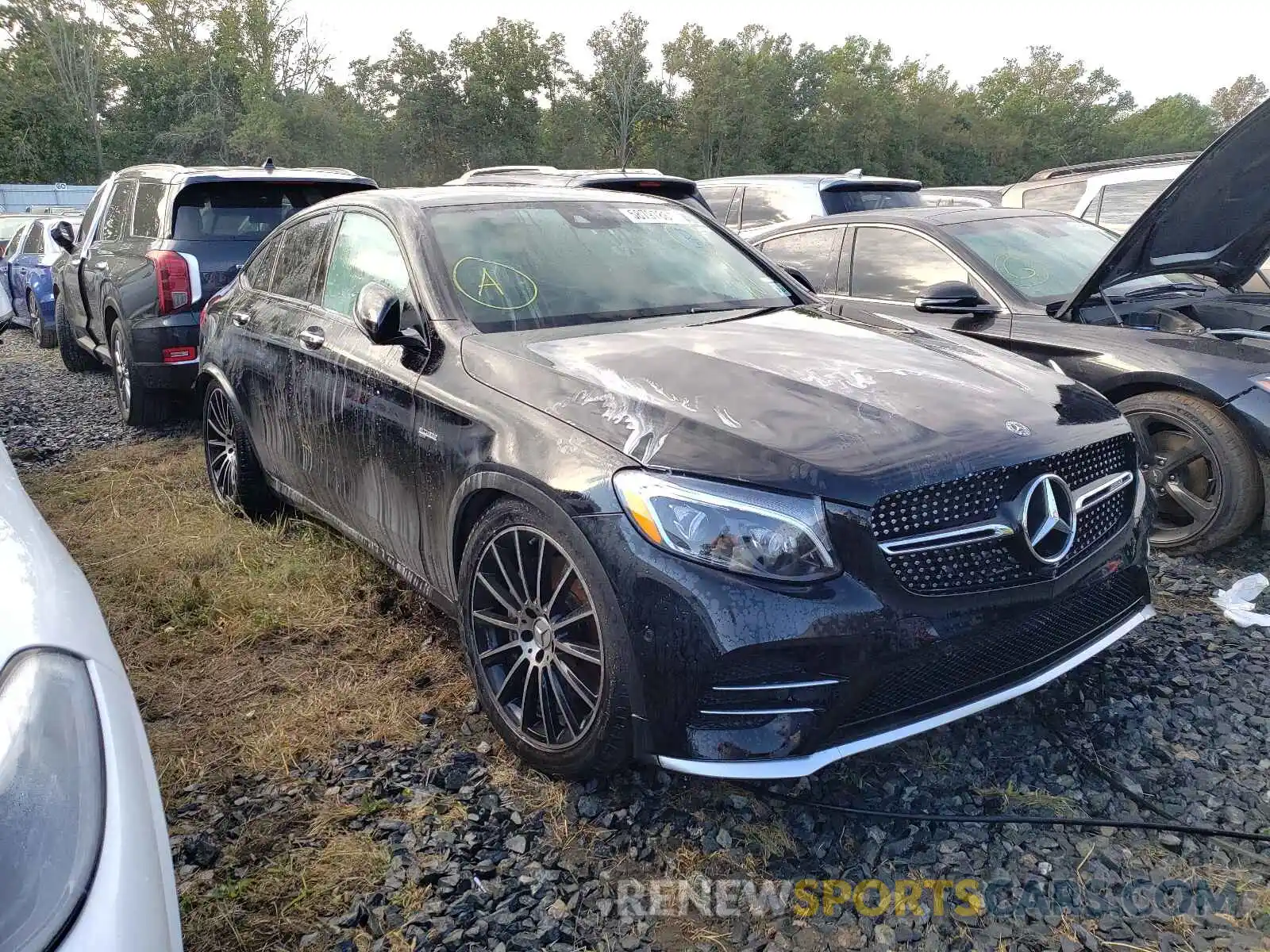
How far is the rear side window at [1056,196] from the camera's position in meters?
7.79

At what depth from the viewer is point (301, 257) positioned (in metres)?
3.94

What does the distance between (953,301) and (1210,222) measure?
3.74 ft

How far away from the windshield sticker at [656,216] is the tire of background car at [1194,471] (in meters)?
2.10

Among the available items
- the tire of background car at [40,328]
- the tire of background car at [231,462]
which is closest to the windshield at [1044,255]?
the tire of background car at [231,462]

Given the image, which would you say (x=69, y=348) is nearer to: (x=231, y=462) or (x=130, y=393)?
(x=130, y=393)

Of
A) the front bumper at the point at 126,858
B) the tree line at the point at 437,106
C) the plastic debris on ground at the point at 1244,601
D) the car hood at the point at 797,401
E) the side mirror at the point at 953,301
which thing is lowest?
the plastic debris on ground at the point at 1244,601

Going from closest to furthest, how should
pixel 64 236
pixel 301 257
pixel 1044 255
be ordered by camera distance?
1. pixel 301 257
2. pixel 1044 255
3. pixel 64 236

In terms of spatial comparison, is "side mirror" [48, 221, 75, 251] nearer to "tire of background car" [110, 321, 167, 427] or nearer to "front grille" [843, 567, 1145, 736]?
"tire of background car" [110, 321, 167, 427]

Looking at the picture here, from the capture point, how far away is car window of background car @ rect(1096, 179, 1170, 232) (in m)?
7.54

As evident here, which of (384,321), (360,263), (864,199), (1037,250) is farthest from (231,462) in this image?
(864,199)

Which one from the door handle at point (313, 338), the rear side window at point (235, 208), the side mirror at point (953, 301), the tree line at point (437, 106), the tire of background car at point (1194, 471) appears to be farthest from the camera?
the tree line at point (437, 106)

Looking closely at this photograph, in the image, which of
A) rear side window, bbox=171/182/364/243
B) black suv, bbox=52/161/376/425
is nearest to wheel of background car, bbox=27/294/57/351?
black suv, bbox=52/161/376/425

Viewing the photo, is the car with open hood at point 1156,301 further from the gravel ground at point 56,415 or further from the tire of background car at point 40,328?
the tire of background car at point 40,328

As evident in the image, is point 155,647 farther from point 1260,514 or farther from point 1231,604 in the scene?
point 1260,514
